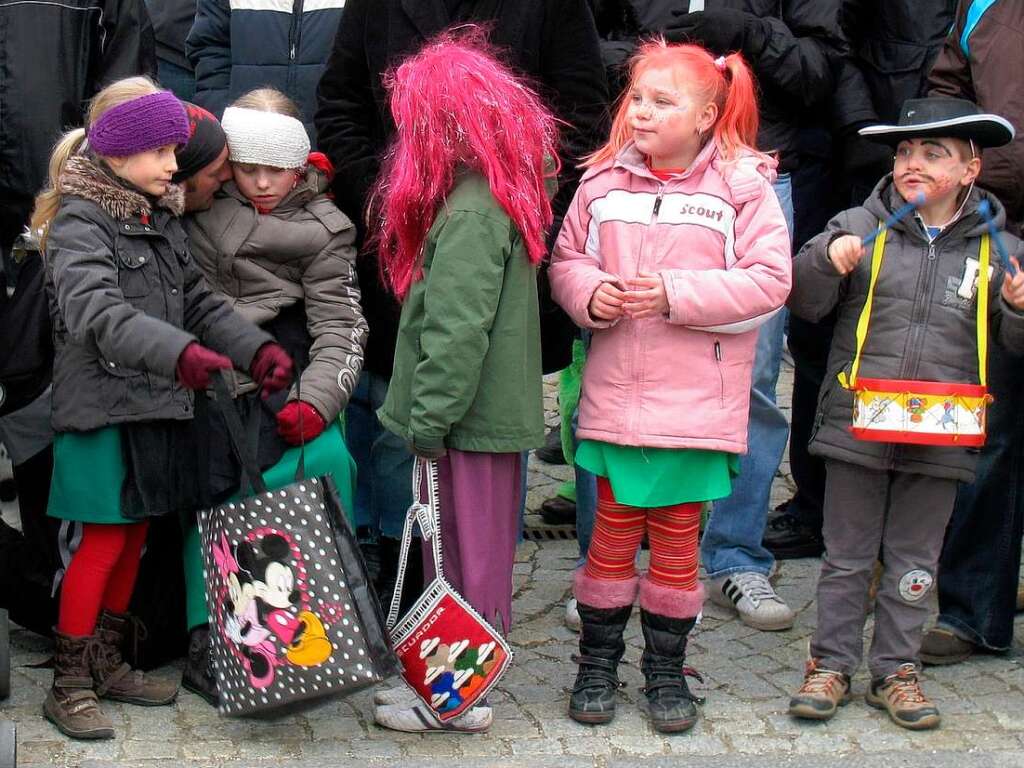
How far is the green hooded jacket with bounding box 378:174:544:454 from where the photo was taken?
13.4ft

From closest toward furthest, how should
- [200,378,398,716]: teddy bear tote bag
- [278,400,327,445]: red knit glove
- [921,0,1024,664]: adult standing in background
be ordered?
[200,378,398,716]: teddy bear tote bag, [278,400,327,445]: red knit glove, [921,0,1024,664]: adult standing in background

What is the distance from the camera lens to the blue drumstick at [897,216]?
431cm

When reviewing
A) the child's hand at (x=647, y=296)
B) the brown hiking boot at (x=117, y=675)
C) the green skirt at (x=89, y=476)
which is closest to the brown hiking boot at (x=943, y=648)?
the child's hand at (x=647, y=296)

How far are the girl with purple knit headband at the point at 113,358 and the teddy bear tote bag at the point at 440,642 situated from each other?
535 millimetres

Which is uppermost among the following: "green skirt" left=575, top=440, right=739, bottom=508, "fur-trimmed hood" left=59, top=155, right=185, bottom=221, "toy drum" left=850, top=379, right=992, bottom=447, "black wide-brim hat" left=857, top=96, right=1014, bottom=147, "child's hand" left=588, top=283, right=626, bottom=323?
"black wide-brim hat" left=857, top=96, right=1014, bottom=147

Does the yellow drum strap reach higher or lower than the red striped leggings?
higher

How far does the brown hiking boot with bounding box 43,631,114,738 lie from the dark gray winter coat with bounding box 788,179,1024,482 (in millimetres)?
2028

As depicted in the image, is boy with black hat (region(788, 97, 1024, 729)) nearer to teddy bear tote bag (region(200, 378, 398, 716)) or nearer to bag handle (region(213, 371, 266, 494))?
teddy bear tote bag (region(200, 378, 398, 716))

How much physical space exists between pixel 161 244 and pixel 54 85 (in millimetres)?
1006

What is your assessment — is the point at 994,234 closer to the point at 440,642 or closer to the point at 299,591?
the point at 440,642

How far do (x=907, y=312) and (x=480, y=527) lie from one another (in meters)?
1.25

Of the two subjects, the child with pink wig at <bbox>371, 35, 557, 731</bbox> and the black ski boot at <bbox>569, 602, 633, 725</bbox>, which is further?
the black ski boot at <bbox>569, 602, 633, 725</bbox>

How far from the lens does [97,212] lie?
4188 mm

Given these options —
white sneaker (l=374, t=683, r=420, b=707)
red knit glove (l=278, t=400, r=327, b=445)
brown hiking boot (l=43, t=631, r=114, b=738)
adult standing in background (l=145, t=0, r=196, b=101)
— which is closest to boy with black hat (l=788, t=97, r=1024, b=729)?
white sneaker (l=374, t=683, r=420, b=707)
